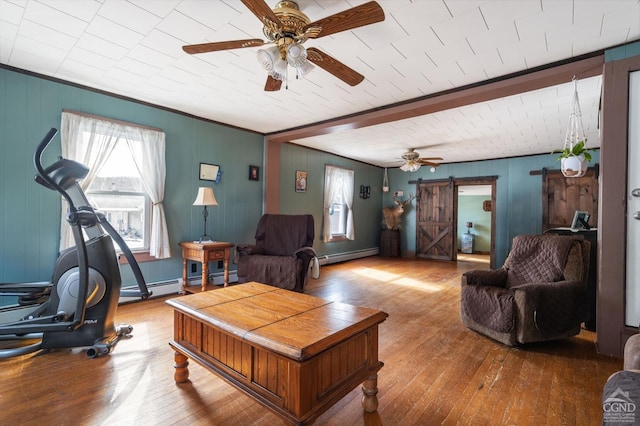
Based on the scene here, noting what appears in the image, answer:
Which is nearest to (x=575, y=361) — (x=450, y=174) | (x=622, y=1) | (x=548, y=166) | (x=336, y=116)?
(x=622, y=1)

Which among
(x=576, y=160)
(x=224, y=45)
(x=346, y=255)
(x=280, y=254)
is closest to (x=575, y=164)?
(x=576, y=160)

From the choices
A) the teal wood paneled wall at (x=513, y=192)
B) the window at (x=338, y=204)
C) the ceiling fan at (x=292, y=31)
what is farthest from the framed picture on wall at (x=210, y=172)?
the teal wood paneled wall at (x=513, y=192)

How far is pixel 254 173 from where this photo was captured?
16.4ft

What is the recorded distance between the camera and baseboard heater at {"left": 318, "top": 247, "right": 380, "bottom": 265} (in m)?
6.55

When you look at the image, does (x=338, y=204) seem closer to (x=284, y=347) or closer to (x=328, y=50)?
(x=328, y=50)

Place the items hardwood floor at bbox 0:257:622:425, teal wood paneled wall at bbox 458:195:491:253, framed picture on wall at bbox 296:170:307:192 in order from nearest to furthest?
hardwood floor at bbox 0:257:622:425 < framed picture on wall at bbox 296:170:307:192 < teal wood paneled wall at bbox 458:195:491:253

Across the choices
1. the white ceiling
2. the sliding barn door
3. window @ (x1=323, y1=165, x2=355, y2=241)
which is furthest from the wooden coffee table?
the sliding barn door

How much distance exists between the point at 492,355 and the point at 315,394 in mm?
1863

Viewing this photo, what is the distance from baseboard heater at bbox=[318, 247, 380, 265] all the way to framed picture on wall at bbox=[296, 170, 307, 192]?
5.02 feet

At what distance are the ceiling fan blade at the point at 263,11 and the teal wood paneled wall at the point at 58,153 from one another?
2809 mm

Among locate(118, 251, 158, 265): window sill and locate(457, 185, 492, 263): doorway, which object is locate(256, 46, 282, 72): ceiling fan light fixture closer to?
locate(118, 251, 158, 265): window sill

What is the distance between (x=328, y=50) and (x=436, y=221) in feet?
19.9

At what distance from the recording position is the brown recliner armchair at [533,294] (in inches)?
103

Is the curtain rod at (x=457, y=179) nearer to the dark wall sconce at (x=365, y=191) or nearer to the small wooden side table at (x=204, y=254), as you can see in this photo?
the dark wall sconce at (x=365, y=191)
